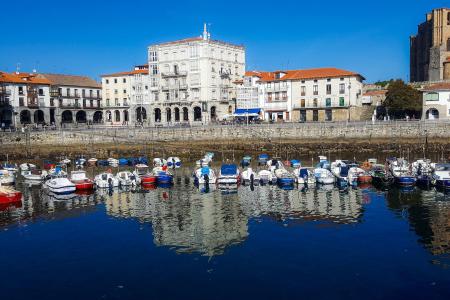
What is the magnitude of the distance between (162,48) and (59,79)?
106 ft

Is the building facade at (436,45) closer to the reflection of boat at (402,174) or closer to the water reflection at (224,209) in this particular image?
the reflection of boat at (402,174)

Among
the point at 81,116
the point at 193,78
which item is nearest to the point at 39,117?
the point at 81,116

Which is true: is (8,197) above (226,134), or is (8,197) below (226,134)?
below

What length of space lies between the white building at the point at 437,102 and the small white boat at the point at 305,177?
4643cm

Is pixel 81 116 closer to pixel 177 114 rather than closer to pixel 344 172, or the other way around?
pixel 177 114

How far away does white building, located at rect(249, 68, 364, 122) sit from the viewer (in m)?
99.1

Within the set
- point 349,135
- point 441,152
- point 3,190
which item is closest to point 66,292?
point 3,190

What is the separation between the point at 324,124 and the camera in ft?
288

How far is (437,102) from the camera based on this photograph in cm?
8675

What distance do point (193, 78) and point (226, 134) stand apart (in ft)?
68.7

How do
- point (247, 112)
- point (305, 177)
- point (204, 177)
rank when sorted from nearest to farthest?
point (305, 177) < point (204, 177) < point (247, 112)

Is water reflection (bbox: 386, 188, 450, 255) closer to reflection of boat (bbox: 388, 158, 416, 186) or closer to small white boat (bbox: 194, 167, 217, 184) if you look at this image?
reflection of boat (bbox: 388, 158, 416, 186)

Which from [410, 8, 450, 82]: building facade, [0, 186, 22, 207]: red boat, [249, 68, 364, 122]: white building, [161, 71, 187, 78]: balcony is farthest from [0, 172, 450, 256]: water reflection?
[410, 8, 450, 82]: building facade

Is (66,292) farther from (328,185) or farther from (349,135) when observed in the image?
(349,135)
